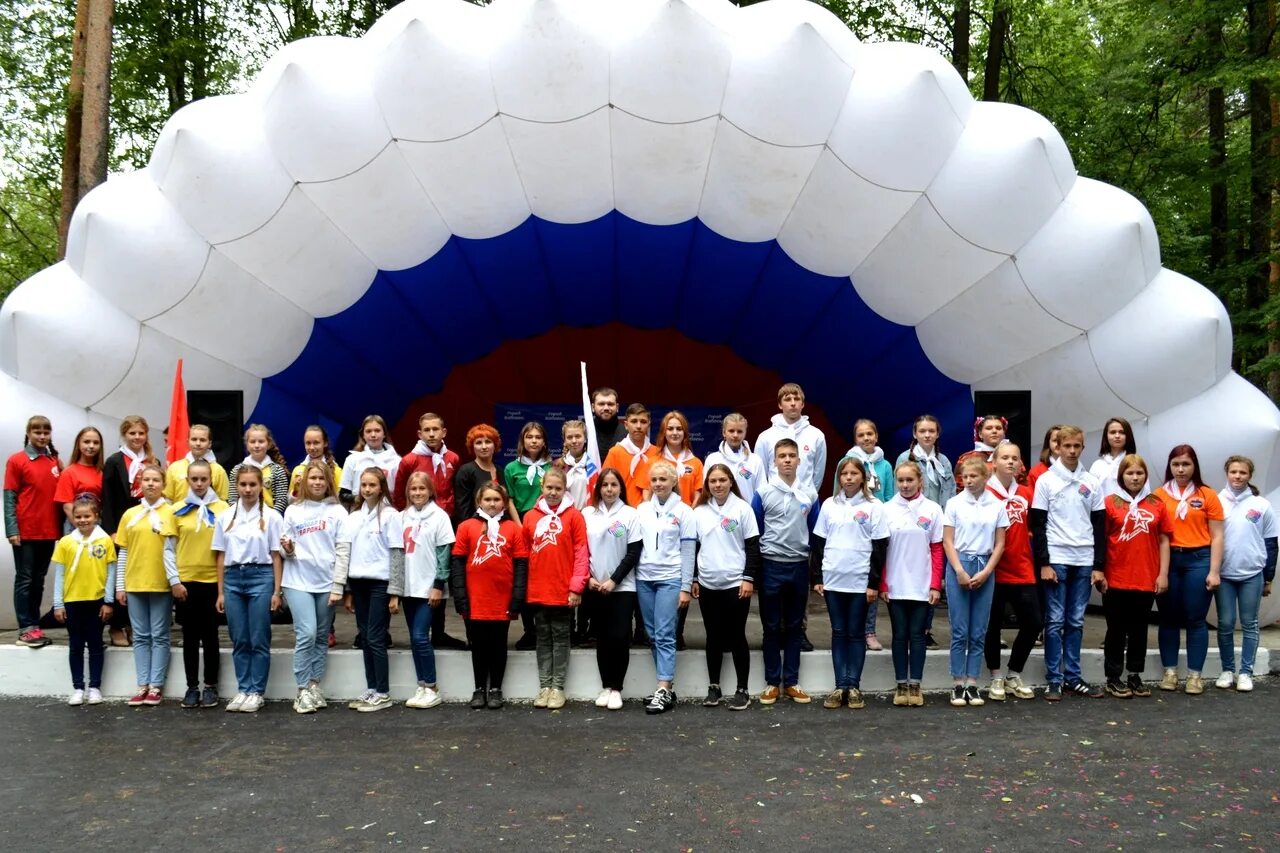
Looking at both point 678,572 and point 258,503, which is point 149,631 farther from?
point 678,572

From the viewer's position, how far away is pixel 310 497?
627cm

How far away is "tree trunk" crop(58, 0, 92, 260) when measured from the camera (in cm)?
1173

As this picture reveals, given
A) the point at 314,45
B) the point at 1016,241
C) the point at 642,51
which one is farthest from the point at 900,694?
the point at 314,45

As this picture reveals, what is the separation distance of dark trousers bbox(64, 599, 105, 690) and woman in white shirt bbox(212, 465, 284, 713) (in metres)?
0.77

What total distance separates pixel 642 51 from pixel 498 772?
464 cm

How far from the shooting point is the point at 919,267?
8008 millimetres

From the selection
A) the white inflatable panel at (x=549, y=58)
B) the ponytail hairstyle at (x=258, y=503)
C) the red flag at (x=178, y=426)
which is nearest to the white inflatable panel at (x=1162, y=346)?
the white inflatable panel at (x=549, y=58)

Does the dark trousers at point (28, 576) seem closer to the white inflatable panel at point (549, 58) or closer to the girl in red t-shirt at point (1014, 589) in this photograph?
the white inflatable panel at point (549, 58)

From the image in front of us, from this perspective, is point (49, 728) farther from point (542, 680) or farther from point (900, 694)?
point (900, 694)

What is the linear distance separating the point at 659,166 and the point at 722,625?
10.9 feet

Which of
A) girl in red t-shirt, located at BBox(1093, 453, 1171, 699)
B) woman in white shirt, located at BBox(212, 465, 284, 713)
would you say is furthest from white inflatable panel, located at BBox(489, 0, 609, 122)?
girl in red t-shirt, located at BBox(1093, 453, 1171, 699)

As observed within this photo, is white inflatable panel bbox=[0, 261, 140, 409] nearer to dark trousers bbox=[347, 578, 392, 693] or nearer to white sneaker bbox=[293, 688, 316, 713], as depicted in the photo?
dark trousers bbox=[347, 578, 392, 693]

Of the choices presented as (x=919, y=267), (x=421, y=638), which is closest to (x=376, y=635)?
Answer: (x=421, y=638)

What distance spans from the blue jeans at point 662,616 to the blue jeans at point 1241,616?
3.18 metres
